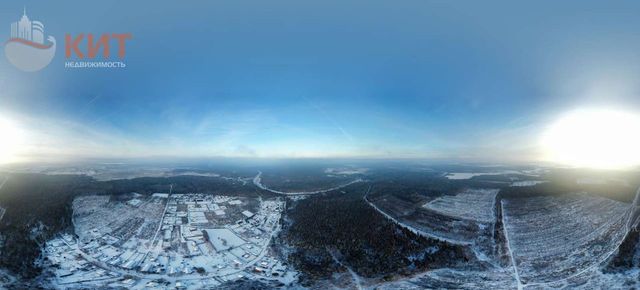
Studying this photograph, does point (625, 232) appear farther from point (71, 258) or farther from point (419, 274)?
point (71, 258)

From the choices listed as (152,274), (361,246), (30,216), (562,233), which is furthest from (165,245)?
(562,233)

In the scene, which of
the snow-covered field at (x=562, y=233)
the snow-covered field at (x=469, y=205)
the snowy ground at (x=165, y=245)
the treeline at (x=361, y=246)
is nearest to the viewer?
the snow-covered field at (x=562, y=233)

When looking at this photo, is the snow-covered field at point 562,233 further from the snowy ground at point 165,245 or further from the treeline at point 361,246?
the snowy ground at point 165,245

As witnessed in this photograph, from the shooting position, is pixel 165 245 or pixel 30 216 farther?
pixel 30 216

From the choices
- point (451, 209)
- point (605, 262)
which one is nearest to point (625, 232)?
point (605, 262)

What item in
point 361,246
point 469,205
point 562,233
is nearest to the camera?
point 361,246

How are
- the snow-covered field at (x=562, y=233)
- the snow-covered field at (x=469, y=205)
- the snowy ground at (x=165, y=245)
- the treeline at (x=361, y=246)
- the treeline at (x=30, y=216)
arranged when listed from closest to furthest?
the snow-covered field at (x=562, y=233) < the snowy ground at (x=165, y=245) < the treeline at (x=361, y=246) < the treeline at (x=30, y=216) < the snow-covered field at (x=469, y=205)

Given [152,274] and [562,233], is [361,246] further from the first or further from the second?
[562,233]

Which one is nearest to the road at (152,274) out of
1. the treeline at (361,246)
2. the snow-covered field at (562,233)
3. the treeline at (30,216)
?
the treeline at (30,216)
